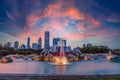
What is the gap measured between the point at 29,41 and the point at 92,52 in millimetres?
6290

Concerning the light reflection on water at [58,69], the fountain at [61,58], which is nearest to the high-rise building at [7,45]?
the light reflection on water at [58,69]

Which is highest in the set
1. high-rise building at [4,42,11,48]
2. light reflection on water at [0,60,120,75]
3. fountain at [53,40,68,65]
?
high-rise building at [4,42,11,48]

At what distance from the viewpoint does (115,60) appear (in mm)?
31266

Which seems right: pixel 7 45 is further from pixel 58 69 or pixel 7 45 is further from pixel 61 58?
pixel 58 69

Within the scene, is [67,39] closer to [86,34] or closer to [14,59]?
[86,34]

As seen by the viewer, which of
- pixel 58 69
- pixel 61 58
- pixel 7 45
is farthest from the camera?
pixel 61 58

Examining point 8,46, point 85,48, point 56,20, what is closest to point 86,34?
point 85,48

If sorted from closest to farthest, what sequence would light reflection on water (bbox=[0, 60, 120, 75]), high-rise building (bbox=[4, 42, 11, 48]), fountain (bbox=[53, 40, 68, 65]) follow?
light reflection on water (bbox=[0, 60, 120, 75])
high-rise building (bbox=[4, 42, 11, 48])
fountain (bbox=[53, 40, 68, 65])

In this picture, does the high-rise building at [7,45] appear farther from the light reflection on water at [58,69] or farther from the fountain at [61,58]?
the fountain at [61,58]

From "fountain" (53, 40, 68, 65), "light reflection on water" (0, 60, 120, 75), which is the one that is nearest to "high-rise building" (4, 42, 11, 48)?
"light reflection on water" (0, 60, 120, 75)

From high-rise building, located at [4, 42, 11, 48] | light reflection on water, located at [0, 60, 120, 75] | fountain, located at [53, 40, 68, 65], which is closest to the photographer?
light reflection on water, located at [0, 60, 120, 75]

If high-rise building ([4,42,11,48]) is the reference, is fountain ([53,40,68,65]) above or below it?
below

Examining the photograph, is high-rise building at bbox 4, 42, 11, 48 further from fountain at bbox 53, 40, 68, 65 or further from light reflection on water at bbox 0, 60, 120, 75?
fountain at bbox 53, 40, 68, 65

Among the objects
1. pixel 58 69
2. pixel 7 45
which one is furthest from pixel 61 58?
pixel 58 69
